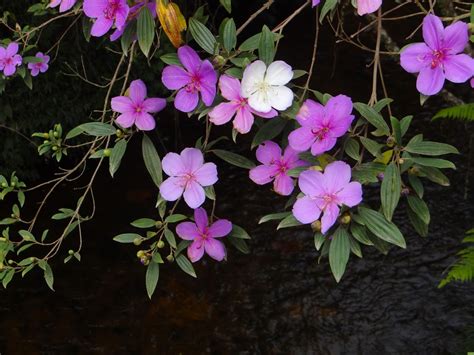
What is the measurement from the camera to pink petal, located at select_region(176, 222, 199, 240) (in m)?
1.08

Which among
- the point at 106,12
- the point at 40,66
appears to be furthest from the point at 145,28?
the point at 40,66

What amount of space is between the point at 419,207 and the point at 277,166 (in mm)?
236

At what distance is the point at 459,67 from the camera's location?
84cm

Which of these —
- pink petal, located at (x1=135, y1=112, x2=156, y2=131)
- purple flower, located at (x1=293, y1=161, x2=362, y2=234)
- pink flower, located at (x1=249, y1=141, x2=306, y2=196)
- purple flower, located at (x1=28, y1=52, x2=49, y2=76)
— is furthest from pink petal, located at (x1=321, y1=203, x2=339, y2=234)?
purple flower, located at (x1=28, y1=52, x2=49, y2=76)

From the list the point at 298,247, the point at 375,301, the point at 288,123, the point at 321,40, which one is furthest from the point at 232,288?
the point at 321,40

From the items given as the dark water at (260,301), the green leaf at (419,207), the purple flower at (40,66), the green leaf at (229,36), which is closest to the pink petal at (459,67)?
the green leaf at (419,207)

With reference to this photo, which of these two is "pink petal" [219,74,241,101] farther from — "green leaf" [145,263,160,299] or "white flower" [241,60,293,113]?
"green leaf" [145,263,160,299]

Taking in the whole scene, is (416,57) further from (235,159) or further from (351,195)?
(235,159)


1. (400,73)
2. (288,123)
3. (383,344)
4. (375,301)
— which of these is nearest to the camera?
(288,123)

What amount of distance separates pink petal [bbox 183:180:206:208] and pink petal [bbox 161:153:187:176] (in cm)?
3

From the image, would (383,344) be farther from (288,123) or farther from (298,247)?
(288,123)

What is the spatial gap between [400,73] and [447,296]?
68.4 inches

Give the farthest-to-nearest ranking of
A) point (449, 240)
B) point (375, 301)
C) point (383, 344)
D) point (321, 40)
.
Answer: point (321, 40) → point (449, 240) → point (375, 301) → point (383, 344)

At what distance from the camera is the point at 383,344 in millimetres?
2346
